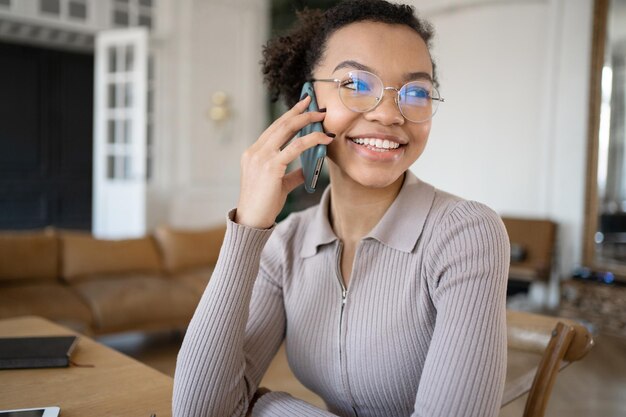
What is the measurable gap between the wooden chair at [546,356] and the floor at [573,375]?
4.87 feet

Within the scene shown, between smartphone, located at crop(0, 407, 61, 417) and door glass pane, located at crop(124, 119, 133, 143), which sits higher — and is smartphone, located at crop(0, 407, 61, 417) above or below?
below

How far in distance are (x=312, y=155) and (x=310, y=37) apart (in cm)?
31

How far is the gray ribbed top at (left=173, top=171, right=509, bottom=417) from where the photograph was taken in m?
0.88

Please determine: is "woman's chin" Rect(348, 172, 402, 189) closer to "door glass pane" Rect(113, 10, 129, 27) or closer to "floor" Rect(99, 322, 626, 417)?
"floor" Rect(99, 322, 626, 417)

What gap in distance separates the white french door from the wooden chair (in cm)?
566

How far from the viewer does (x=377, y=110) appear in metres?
1.06

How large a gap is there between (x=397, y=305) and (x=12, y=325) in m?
1.12

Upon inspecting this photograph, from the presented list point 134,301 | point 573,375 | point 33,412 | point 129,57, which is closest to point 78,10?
point 129,57

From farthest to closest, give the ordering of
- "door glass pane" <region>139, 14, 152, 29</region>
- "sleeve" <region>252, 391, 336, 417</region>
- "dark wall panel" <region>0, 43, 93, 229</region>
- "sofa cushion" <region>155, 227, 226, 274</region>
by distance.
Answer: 1. "dark wall panel" <region>0, 43, 93, 229</region>
2. "door glass pane" <region>139, 14, 152, 29</region>
3. "sofa cushion" <region>155, 227, 226, 274</region>
4. "sleeve" <region>252, 391, 336, 417</region>

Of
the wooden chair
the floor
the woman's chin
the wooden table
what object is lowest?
the floor

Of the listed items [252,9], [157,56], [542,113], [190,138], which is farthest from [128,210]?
[542,113]

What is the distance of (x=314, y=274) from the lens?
3.86 ft

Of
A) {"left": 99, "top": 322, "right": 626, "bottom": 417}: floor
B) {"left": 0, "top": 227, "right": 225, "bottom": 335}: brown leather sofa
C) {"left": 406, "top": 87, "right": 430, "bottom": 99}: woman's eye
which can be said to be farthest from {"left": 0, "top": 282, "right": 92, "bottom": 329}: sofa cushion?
{"left": 406, "top": 87, "right": 430, "bottom": 99}: woman's eye

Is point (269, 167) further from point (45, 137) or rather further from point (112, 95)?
point (45, 137)
